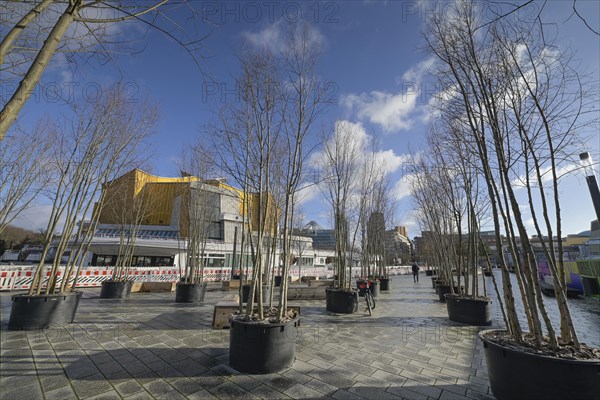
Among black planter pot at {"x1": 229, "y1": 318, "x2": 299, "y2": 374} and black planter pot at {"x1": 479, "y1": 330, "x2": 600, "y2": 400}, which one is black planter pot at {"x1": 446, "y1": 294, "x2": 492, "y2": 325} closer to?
black planter pot at {"x1": 479, "y1": 330, "x2": 600, "y2": 400}

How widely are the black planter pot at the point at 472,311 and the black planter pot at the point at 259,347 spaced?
5.86 metres

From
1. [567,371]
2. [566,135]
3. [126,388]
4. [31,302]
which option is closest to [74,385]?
[126,388]

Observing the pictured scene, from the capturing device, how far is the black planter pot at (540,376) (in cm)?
252

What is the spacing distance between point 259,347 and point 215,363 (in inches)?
36.4

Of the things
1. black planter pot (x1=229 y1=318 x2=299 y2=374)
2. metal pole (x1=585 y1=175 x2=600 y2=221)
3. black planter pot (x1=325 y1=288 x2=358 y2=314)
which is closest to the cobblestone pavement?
black planter pot (x1=229 y1=318 x2=299 y2=374)

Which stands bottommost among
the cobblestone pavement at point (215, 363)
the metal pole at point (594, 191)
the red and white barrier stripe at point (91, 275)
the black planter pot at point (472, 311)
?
the cobblestone pavement at point (215, 363)

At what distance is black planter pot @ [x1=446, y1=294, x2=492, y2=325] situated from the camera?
7.24m

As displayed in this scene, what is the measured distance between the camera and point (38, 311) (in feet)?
19.1

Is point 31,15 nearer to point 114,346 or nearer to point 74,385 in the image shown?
point 74,385

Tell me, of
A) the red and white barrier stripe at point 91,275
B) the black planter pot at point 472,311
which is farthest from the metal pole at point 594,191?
the red and white barrier stripe at point 91,275

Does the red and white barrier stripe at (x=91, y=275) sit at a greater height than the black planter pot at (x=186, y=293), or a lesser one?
greater

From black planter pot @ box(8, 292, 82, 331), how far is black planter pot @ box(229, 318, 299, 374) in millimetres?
4879

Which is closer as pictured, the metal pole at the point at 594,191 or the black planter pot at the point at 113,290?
the metal pole at the point at 594,191

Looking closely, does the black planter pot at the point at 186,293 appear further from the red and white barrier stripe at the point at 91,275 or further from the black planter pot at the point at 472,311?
the black planter pot at the point at 472,311
